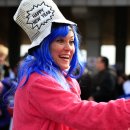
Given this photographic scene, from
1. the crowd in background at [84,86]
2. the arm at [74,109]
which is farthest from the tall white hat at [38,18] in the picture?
the crowd in background at [84,86]

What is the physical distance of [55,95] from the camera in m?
2.17

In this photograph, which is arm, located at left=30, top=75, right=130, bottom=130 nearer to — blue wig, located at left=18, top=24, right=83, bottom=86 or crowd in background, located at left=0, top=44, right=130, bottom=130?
blue wig, located at left=18, top=24, right=83, bottom=86

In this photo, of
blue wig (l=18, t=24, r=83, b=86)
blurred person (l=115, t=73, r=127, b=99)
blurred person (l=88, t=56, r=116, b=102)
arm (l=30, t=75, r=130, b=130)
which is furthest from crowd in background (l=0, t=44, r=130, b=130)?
arm (l=30, t=75, r=130, b=130)

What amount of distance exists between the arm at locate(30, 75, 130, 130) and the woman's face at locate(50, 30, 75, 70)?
153 millimetres

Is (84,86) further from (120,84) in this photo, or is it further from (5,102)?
(120,84)

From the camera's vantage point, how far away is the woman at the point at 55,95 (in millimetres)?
2117

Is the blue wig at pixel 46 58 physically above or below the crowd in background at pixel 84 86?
above

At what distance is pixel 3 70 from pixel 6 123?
169cm

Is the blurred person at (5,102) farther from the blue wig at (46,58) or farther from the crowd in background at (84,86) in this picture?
the blue wig at (46,58)

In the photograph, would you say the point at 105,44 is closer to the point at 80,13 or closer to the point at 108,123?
the point at 80,13

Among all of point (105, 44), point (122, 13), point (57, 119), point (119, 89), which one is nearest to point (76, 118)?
point (57, 119)

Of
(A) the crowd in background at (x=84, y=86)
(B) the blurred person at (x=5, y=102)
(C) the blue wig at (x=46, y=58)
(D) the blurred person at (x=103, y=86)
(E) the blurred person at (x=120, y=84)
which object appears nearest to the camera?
(C) the blue wig at (x=46, y=58)

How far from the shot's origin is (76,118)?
83.8 inches

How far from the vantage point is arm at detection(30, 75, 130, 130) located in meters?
2.10
